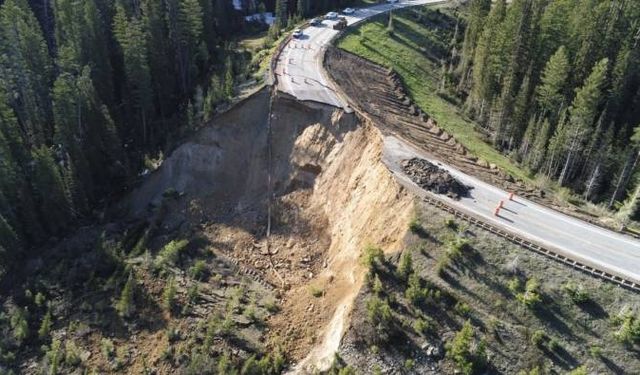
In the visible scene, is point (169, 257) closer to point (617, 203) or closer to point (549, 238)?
point (549, 238)

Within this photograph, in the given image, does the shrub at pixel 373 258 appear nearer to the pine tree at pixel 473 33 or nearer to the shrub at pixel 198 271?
the shrub at pixel 198 271

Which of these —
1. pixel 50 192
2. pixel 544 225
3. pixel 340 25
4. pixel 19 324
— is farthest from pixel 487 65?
pixel 19 324

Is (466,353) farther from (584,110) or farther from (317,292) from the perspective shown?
(584,110)

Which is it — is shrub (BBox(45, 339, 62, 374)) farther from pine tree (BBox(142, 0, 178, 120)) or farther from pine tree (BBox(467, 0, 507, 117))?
pine tree (BBox(467, 0, 507, 117))

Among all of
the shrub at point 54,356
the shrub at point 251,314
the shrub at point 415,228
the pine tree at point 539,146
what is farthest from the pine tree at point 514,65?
the shrub at point 54,356

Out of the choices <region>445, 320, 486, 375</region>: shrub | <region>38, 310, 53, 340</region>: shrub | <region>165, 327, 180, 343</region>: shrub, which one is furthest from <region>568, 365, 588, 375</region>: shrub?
<region>38, 310, 53, 340</region>: shrub

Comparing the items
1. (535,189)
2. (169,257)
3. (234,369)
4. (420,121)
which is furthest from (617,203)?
(169,257)
